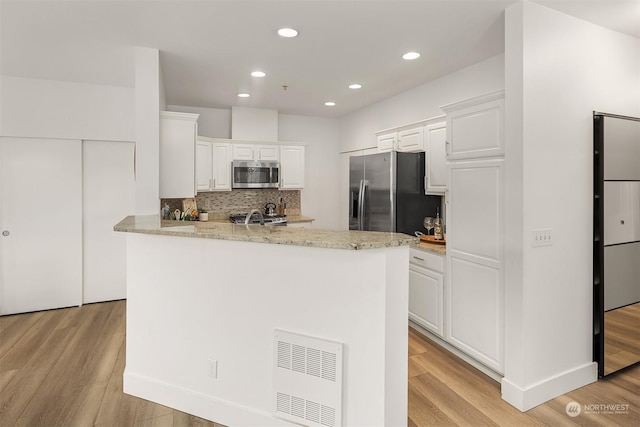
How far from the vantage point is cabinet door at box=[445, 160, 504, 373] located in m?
2.60

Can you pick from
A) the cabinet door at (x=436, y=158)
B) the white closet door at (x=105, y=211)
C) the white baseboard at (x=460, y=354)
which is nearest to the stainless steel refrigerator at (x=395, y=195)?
the cabinet door at (x=436, y=158)

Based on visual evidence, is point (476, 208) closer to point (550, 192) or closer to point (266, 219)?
point (550, 192)

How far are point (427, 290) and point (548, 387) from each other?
1154 millimetres

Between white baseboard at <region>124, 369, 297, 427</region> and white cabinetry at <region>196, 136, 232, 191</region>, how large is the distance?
3025mm

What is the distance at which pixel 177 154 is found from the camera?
11.1ft

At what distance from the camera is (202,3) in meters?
2.37

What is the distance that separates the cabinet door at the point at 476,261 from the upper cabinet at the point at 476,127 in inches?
3.5

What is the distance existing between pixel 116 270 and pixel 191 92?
240 centimetres

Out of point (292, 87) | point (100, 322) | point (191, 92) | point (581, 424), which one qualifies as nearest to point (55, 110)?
point (191, 92)

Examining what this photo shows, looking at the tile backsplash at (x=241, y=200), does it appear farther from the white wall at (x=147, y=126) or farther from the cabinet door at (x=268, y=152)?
the white wall at (x=147, y=126)

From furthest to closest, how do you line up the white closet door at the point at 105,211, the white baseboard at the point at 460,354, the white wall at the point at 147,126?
the white closet door at the point at 105,211
the white wall at the point at 147,126
the white baseboard at the point at 460,354

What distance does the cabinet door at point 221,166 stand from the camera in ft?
17.2

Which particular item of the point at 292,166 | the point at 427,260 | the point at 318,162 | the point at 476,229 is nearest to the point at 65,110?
the point at 292,166

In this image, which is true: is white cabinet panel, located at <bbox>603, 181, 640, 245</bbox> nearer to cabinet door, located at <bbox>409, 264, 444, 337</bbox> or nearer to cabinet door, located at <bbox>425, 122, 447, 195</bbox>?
cabinet door, located at <bbox>409, 264, 444, 337</bbox>
